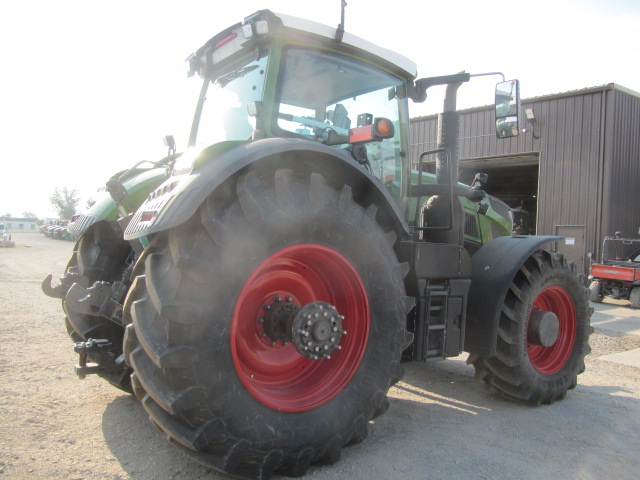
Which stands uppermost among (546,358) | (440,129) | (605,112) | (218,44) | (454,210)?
(605,112)

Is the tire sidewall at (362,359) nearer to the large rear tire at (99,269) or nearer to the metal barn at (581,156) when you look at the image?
the large rear tire at (99,269)

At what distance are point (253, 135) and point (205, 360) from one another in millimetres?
1462

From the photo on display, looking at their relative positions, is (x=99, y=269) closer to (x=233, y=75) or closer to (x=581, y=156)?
(x=233, y=75)

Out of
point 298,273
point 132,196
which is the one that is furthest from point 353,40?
point 132,196

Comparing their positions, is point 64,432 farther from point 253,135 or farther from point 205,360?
point 253,135

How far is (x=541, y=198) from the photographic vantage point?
58.0 ft

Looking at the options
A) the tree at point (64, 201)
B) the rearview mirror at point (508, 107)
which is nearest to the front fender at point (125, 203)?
the rearview mirror at point (508, 107)

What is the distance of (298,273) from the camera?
3.02m

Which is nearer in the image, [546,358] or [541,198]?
[546,358]

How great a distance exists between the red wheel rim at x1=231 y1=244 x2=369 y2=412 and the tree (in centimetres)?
8273

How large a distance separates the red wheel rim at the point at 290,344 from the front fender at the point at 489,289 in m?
1.31

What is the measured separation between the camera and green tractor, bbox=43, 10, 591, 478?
2.34 metres

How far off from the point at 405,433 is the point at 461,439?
37 centimetres

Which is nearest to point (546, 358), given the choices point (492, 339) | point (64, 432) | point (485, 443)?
point (492, 339)
